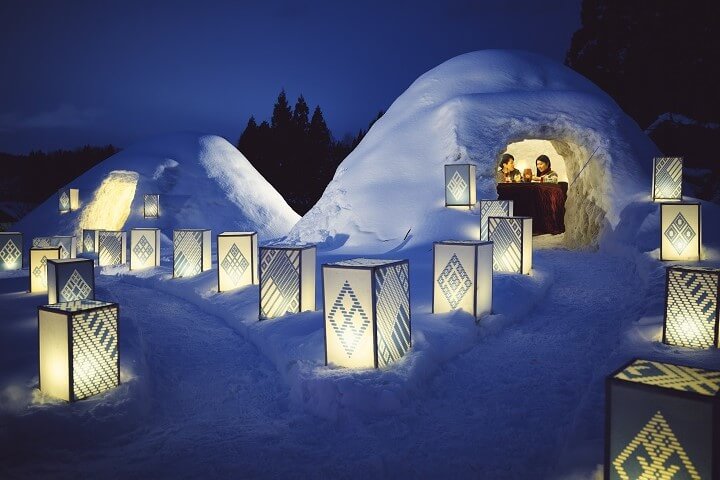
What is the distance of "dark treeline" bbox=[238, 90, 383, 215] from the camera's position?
34812 mm

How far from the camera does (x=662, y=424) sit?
260 cm

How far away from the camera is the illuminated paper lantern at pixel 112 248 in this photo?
13.3 m

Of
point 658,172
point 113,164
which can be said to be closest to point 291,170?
point 113,164

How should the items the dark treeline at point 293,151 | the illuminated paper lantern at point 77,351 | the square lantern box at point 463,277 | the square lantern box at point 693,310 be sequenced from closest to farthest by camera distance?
the illuminated paper lantern at point 77,351
the square lantern box at point 693,310
the square lantern box at point 463,277
the dark treeline at point 293,151

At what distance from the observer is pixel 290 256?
22.4 feet

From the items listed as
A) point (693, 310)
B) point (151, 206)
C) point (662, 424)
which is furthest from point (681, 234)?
point (151, 206)

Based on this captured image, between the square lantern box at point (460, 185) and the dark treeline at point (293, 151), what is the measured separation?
2330cm

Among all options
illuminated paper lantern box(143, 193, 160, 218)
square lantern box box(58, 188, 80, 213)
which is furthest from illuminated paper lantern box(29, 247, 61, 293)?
square lantern box box(58, 188, 80, 213)

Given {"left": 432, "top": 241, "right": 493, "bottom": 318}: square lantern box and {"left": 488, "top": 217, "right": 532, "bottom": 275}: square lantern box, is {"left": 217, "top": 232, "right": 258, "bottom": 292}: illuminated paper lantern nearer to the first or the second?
{"left": 432, "top": 241, "right": 493, "bottom": 318}: square lantern box

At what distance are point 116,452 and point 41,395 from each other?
41.6 inches

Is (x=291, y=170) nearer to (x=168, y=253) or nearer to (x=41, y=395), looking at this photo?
(x=168, y=253)

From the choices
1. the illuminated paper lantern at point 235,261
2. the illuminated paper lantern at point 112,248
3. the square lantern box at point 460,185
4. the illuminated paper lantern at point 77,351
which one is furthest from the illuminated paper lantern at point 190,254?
the illuminated paper lantern at point 77,351

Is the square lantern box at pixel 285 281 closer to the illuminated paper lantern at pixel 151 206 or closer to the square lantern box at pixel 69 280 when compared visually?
the square lantern box at pixel 69 280

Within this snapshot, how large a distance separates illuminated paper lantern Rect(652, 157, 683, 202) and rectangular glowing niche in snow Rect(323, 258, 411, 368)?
831 centimetres
